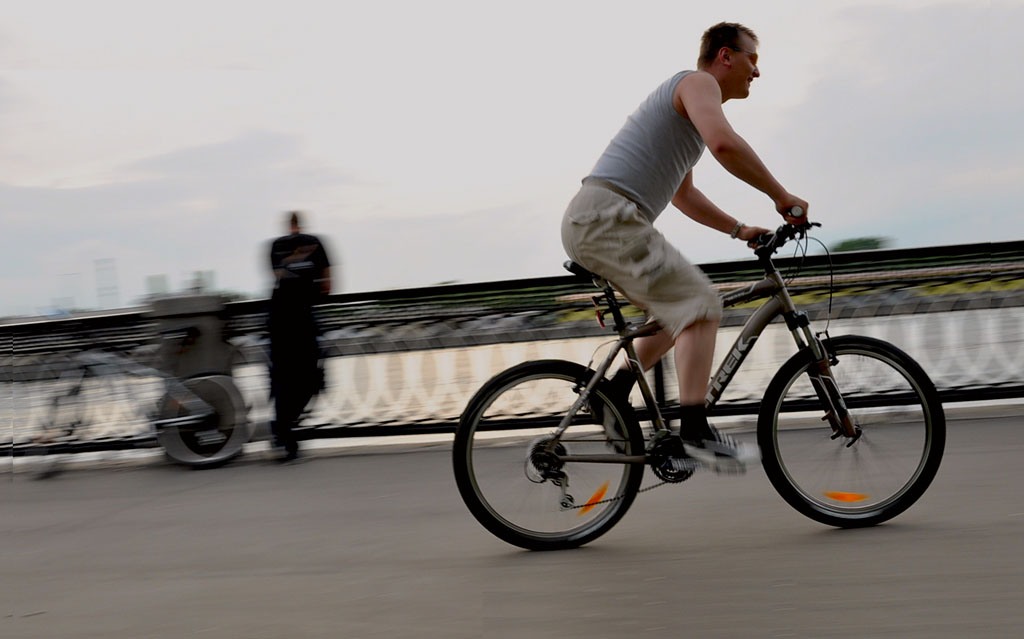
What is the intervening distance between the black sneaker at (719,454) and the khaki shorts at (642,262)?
1.31 feet

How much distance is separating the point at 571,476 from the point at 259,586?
120 centimetres

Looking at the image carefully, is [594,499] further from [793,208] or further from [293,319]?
[293,319]

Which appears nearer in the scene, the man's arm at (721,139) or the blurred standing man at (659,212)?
the man's arm at (721,139)

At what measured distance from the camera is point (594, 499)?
4461mm

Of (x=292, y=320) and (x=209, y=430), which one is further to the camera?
(x=292, y=320)

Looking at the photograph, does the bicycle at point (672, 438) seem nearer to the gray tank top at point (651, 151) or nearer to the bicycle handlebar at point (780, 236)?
the bicycle handlebar at point (780, 236)

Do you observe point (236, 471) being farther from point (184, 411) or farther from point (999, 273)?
point (999, 273)

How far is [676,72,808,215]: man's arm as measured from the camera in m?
4.03

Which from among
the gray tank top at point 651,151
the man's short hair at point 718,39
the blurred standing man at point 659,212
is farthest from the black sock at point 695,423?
the man's short hair at point 718,39

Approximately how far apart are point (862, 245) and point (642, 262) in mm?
4679

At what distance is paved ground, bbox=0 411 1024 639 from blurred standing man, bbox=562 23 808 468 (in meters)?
0.54

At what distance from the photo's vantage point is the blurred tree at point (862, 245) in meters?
8.05

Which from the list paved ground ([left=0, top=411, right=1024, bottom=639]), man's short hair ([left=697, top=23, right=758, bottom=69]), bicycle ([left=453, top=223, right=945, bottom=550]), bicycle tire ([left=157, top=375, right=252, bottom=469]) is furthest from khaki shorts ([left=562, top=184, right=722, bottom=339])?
bicycle tire ([left=157, top=375, right=252, bottom=469])

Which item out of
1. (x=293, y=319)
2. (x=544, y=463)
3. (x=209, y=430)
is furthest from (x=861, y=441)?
(x=209, y=430)
